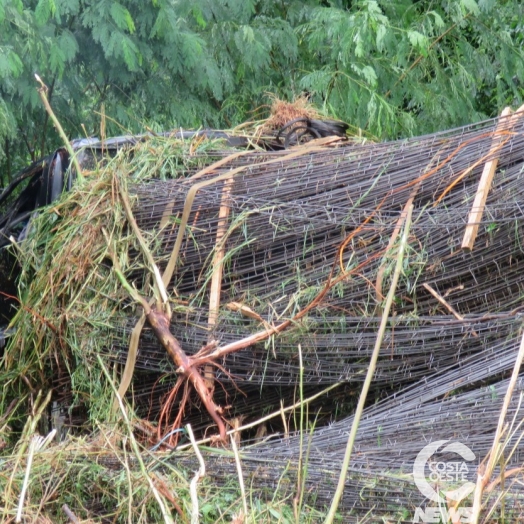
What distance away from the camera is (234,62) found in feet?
26.1

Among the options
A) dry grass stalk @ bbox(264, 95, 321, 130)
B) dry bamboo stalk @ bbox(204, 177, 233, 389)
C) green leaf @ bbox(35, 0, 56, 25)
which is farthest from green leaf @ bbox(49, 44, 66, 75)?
dry bamboo stalk @ bbox(204, 177, 233, 389)

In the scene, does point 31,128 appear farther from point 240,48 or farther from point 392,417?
point 392,417

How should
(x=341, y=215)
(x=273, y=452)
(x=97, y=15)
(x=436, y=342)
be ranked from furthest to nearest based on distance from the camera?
(x=97, y=15) → (x=341, y=215) → (x=436, y=342) → (x=273, y=452)

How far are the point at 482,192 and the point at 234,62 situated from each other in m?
4.70

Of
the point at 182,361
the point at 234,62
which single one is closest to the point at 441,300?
the point at 182,361

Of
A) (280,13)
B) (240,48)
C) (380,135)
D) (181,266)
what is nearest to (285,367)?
(181,266)

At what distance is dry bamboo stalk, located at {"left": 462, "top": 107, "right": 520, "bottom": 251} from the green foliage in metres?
2.83

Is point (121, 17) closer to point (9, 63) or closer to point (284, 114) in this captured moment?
point (9, 63)

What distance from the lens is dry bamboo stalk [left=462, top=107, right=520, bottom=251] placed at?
3.58m

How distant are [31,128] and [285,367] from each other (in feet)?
15.6

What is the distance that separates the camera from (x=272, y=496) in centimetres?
296

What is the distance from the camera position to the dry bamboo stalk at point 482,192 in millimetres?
3582

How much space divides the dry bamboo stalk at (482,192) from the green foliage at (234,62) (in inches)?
112

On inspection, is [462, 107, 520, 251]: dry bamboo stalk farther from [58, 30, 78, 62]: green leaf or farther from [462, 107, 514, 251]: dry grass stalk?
[58, 30, 78, 62]: green leaf
